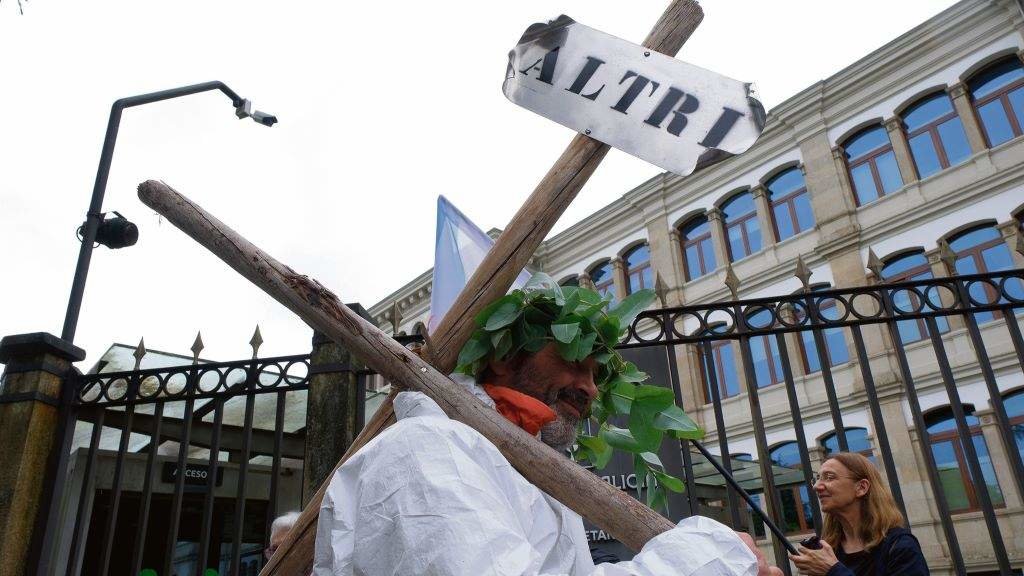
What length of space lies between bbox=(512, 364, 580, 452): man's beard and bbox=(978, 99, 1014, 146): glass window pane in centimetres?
1898

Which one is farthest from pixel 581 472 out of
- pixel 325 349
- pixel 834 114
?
pixel 834 114

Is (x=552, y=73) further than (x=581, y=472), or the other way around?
(x=552, y=73)

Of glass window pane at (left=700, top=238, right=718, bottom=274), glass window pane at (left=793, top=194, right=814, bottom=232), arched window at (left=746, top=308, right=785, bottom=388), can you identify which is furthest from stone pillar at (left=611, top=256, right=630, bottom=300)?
glass window pane at (left=793, top=194, right=814, bottom=232)

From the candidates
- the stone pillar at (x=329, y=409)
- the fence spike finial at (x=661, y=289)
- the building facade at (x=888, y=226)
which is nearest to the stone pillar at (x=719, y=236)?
the building facade at (x=888, y=226)

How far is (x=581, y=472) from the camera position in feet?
4.97

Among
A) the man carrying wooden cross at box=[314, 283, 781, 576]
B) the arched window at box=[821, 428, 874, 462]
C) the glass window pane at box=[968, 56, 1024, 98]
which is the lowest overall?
the man carrying wooden cross at box=[314, 283, 781, 576]

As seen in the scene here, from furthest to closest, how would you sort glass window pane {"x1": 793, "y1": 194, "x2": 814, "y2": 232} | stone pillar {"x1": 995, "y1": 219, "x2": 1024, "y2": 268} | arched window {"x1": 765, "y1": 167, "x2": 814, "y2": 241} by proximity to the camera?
arched window {"x1": 765, "y1": 167, "x2": 814, "y2": 241} → glass window pane {"x1": 793, "y1": 194, "x2": 814, "y2": 232} → stone pillar {"x1": 995, "y1": 219, "x2": 1024, "y2": 268}

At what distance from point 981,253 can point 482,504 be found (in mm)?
18664

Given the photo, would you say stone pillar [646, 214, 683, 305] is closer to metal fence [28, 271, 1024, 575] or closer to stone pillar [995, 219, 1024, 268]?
stone pillar [995, 219, 1024, 268]

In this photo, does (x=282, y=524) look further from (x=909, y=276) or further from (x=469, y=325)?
(x=909, y=276)

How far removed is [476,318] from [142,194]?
98cm

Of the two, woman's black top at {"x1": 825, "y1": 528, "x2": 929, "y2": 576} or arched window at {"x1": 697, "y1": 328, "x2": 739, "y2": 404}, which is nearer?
woman's black top at {"x1": 825, "y1": 528, "x2": 929, "y2": 576}

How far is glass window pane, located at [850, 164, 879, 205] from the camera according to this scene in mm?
18672

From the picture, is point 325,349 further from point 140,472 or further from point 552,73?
point 140,472
